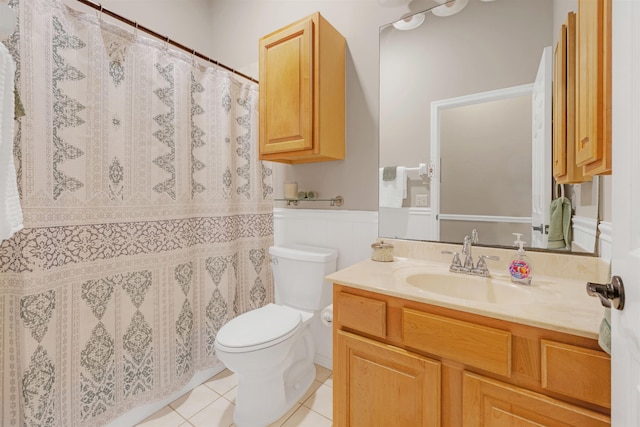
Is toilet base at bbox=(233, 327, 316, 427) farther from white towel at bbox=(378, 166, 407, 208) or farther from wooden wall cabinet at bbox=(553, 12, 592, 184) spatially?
wooden wall cabinet at bbox=(553, 12, 592, 184)

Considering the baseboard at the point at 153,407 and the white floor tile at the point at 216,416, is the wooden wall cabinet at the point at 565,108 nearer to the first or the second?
the white floor tile at the point at 216,416

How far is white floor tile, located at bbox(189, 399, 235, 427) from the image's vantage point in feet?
4.63

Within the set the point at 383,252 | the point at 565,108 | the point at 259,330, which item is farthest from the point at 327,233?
the point at 565,108

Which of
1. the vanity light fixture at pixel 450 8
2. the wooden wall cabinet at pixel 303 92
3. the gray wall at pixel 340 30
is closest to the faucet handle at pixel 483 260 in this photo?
the gray wall at pixel 340 30

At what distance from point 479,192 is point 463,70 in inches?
22.2

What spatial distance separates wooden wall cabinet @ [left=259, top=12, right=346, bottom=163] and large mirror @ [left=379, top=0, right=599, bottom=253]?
25 cm

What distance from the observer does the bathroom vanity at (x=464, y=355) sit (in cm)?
72

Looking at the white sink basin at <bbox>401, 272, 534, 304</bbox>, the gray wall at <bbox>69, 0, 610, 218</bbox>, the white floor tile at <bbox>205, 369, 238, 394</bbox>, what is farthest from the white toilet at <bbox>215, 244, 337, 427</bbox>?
the white sink basin at <bbox>401, 272, 534, 304</bbox>

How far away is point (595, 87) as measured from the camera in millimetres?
717

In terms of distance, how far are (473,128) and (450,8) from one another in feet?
1.93

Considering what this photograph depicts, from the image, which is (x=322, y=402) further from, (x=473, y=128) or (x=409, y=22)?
(x=409, y=22)

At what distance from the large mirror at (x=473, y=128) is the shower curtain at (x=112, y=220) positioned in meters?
0.99

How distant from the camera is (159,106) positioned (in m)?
1.47

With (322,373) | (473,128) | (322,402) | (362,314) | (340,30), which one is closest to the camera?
(362,314)
